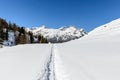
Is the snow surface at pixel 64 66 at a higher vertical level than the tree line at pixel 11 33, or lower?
lower

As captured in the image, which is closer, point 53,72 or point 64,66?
point 53,72

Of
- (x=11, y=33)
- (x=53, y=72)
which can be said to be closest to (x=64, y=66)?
(x=53, y=72)

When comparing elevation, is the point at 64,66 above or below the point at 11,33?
below

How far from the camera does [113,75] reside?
1066 cm

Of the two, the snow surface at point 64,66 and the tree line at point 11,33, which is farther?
the tree line at point 11,33

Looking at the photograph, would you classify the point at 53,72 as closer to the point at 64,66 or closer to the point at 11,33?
the point at 64,66

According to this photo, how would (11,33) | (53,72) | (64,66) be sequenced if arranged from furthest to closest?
(11,33), (64,66), (53,72)

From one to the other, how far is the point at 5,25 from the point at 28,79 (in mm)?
123487

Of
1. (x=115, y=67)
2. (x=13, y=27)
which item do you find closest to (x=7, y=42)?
(x=13, y=27)

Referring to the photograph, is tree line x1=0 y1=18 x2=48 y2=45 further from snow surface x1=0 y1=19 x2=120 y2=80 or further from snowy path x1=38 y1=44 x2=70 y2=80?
snowy path x1=38 y1=44 x2=70 y2=80

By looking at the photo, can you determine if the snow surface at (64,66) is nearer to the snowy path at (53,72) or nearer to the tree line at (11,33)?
the snowy path at (53,72)

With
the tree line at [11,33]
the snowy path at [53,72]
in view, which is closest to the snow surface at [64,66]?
the snowy path at [53,72]

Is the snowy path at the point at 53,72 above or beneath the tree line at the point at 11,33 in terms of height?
beneath

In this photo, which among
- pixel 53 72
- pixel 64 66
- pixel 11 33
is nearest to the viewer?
pixel 53 72
